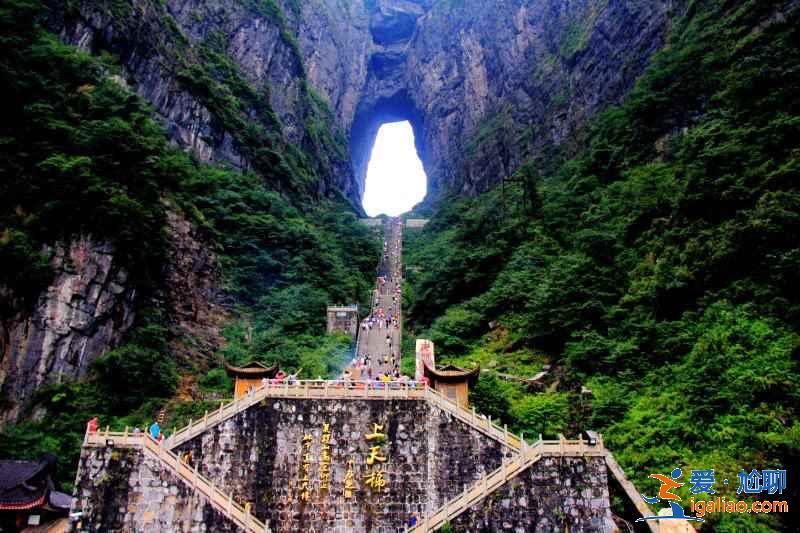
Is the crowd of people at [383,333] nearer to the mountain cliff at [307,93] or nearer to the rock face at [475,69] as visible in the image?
the mountain cliff at [307,93]

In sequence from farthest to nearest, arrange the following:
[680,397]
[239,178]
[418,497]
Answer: [239,178] → [680,397] → [418,497]

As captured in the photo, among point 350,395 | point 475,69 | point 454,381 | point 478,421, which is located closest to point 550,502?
point 478,421

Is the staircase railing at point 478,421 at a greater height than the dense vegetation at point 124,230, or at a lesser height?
lesser

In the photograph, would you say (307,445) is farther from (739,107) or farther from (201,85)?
(201,85)

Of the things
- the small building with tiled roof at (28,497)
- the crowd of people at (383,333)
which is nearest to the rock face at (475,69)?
the crowd of people at (383,333)

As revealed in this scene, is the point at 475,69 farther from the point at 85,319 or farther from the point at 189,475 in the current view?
the point at 189,475

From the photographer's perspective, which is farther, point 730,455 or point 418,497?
point 418,497

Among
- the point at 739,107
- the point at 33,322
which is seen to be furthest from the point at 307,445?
the point at 739,107
